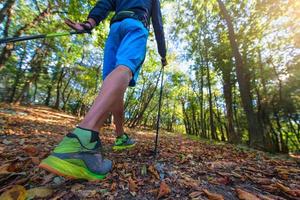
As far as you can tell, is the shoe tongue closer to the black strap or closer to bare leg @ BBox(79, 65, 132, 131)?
bare leg @ BBox(79, 65, 132, 131)

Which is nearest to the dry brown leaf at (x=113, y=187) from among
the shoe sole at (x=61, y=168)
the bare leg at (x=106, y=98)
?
the shoe sole at (x=61, y=168)

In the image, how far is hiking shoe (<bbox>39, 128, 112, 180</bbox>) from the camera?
140cm

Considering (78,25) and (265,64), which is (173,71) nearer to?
(265,64)

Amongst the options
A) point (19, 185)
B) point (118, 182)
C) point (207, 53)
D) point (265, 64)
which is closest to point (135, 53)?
point (118, 182)

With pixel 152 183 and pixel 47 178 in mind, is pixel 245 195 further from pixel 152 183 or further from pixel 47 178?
pixel 47 178

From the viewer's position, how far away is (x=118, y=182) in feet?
5.74

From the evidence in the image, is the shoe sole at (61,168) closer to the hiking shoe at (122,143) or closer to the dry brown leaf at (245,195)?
the dry brown leaf at (245,195)

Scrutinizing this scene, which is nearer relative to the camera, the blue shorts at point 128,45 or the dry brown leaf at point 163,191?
the dry brown leaf at point 163,191

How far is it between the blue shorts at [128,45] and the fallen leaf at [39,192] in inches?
45.1

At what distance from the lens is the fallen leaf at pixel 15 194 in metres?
1.39

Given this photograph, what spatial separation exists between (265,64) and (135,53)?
67.5 feet

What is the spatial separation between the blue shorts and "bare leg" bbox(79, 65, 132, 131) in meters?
0.12

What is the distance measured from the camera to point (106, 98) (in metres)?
1.66

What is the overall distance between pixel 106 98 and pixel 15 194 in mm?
926
